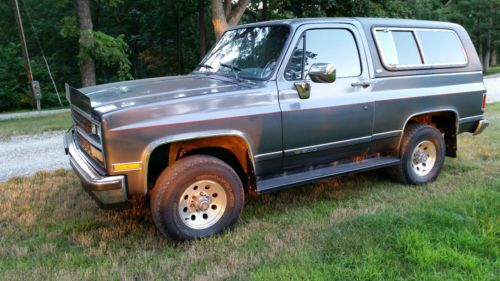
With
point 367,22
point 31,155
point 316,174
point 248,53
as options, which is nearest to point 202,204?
point 316,174

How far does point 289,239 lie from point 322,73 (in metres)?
1.57

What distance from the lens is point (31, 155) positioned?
7.70m

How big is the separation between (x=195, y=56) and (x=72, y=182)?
25094mm

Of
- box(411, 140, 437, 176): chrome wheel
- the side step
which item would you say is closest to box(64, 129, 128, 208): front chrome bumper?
the side step

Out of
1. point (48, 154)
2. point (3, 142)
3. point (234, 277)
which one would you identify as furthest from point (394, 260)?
point (3, 142)

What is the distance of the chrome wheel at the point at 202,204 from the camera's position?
12.8ft

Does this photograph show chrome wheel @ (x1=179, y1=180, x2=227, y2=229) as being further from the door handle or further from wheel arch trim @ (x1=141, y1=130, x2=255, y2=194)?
the door handle

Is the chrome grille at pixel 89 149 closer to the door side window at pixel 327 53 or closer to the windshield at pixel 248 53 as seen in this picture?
the windshield at pixel 248 53

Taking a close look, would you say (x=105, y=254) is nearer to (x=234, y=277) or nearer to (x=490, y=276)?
(x=234, y=277)

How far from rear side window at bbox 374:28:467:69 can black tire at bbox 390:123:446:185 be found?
2.53 feet

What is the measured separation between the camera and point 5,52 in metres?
24.8

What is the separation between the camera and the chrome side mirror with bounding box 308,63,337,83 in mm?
4152

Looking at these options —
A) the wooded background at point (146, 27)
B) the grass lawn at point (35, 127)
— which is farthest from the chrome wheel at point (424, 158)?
the wooded background at point (146, 27)

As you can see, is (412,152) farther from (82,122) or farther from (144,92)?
(82,122)
